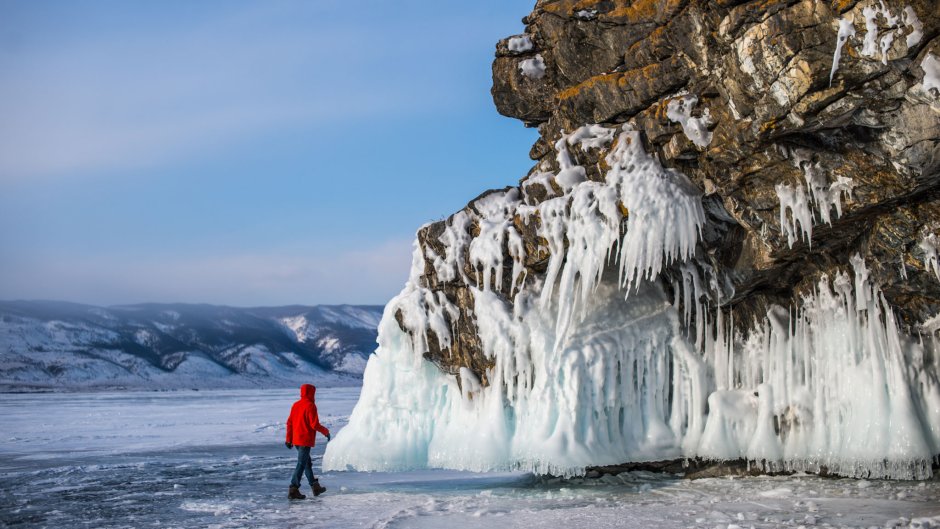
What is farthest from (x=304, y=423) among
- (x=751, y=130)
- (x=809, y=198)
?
(x=809, y=198)

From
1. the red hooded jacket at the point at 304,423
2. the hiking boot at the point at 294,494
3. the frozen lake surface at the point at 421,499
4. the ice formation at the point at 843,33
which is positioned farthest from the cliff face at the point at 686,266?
the red hooded jacket at the point at 304,423

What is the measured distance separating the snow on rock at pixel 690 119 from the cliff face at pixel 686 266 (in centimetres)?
3

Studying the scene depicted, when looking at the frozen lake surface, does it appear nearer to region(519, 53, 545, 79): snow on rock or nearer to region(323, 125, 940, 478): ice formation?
region(323, 125, 940, 478): ice formation

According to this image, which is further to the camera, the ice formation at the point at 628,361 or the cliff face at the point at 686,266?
the ice formation at the point at 628,361

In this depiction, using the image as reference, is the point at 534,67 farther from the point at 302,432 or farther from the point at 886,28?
the point at 302,432

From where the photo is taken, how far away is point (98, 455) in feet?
75.6

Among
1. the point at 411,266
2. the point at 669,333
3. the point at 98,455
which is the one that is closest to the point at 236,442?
the point at 98,455

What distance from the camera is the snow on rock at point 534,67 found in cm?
1480

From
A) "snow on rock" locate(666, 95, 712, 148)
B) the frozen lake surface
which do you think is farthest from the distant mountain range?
"snow on rock" locate(666, 95, 712, 148)

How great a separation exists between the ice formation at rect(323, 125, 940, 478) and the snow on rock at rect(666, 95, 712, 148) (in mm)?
838

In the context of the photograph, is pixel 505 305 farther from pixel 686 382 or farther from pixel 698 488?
pixel 698 488

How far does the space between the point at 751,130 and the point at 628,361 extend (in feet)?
16.3

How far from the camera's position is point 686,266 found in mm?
13445

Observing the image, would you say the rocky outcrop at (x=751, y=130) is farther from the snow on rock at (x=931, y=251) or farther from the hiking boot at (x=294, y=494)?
the hiking boot at (x=294, y=494)
